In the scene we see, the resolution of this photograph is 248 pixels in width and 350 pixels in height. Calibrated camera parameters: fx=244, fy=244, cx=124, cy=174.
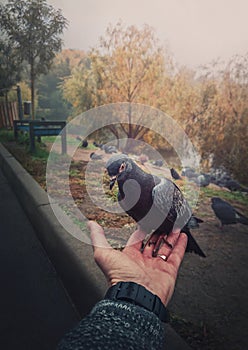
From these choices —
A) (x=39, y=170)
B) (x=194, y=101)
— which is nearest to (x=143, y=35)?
(x=194, y=101)

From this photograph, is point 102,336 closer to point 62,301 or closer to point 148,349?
point 148,349

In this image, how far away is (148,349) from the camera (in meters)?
0.59

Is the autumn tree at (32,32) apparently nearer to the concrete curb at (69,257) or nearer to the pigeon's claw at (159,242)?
the concrete curb at (69,257)

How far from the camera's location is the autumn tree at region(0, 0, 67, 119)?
3.77 m

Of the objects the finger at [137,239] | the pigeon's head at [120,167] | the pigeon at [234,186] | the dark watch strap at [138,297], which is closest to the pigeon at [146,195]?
the pigeon's head at [120,167]

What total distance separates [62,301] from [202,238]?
140 cm

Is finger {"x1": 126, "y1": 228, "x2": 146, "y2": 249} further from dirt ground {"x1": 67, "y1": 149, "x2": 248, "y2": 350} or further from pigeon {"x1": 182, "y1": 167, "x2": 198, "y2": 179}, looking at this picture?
pigeon {"x1": 182, "y1": 167, "x2": 198, "y2": 179}

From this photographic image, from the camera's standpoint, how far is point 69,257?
5.71 ft

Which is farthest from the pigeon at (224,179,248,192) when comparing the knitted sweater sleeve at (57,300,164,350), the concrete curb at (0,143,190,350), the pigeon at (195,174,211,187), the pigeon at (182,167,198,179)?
the knitted sweater sleeve at (57,300,164,350)

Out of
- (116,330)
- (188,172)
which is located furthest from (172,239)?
(188,172)

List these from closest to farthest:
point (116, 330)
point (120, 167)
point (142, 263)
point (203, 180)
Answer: point (116, 330)
point (120, 167)
point (142, 263)
point (203, 180)

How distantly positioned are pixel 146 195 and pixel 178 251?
1.20ft

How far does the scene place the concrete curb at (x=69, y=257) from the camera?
1418 millimetres

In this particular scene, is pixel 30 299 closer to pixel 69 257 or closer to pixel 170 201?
pixel 69 257
